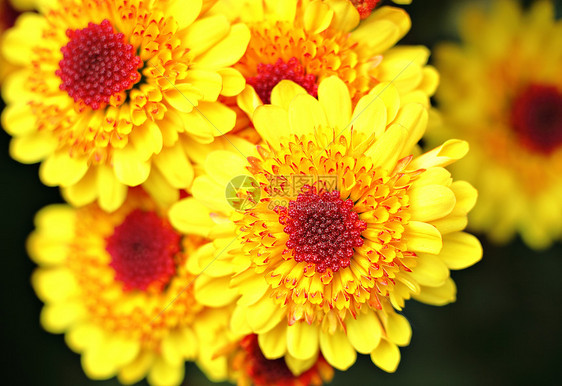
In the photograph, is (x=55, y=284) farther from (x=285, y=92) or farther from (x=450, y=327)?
(x=450, y=327)

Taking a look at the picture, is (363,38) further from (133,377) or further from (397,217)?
(133,377)

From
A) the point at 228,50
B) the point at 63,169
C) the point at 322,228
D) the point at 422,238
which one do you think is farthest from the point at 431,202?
the point at 63,169

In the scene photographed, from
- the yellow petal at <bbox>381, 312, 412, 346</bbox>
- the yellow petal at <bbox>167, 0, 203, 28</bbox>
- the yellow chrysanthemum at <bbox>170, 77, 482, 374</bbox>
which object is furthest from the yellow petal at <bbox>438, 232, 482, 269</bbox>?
the yellow petal at <bbox>167, 0, 203, 28</bbox>

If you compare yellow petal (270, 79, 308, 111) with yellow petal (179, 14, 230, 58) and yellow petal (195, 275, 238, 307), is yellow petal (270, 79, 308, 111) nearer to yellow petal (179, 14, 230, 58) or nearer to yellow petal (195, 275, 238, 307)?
yellow petal (179, 14, 230, 58)

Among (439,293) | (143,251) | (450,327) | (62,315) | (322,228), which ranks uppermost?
(322,228)

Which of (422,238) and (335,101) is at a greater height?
(335,101)

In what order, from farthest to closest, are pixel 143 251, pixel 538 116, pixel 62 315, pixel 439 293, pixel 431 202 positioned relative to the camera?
pixel 538 116 < pixel 62 315 < pixel 143 251 < pixel 439 293 < pixel 431 202
